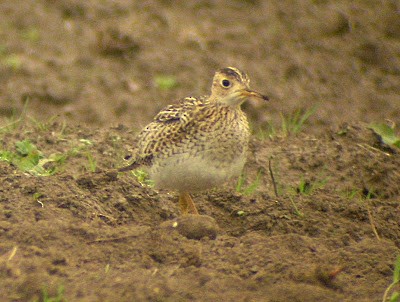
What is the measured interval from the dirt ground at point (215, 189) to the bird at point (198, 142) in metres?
0.28

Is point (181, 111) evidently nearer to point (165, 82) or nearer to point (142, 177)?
point (142, 177)

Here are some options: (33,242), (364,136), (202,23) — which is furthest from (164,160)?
(202,23)

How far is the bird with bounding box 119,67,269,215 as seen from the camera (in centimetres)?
586

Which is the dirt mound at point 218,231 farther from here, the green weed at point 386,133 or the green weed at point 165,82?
the green weed at point 165,82

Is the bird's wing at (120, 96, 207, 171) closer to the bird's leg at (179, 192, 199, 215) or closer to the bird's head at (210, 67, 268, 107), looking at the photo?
the bird's head at (210, 67, 268, 107)

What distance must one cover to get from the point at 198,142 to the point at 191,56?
519 centimetres

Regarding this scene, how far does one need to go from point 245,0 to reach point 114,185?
21.7 ft

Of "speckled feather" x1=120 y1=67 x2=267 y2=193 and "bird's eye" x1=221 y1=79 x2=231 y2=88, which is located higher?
"bird's eye" x1=221 y1=79 x2=231 y2=88

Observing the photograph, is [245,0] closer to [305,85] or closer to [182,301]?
[305,85]

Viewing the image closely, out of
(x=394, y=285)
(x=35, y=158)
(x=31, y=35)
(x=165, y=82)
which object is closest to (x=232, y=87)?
(x=35, y=158)

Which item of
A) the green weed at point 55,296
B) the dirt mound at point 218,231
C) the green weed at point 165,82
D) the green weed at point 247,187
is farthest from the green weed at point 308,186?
the green weed at point 165,82

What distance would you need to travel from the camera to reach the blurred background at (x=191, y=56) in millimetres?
10070

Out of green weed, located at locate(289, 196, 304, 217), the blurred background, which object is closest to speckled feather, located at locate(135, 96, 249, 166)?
green weed, located at locate(289, 196, 304, 217)

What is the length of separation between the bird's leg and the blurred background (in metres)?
3.60
